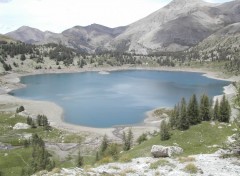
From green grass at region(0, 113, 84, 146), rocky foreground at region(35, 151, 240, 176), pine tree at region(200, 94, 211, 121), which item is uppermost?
rocky foreground at region(35, 151, 240, 176)

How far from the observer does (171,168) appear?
33.5m

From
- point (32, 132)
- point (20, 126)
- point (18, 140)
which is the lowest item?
point (32, 132)

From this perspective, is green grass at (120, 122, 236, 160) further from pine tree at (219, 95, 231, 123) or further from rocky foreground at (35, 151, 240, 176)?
rocky foreground at (35, 151, 240, 176)

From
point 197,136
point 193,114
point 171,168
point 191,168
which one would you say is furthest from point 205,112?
point 191,168

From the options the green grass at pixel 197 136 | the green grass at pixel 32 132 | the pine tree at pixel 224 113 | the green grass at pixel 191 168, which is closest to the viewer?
the green grass at pixel 191 168

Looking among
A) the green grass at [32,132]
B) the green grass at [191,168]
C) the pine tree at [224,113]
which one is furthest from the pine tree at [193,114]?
the green grass at [191,168]

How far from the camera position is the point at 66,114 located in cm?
15250

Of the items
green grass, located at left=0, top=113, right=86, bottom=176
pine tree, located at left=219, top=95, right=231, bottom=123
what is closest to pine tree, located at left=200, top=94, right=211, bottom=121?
pine tree, located at left=219, top=95, right=231, bottom=123

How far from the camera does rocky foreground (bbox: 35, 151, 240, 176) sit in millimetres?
31047

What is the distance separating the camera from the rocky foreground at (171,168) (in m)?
31.0

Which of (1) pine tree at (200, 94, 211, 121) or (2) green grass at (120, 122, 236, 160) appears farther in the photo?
(1) pine tree at (200, 94, 211, 121)

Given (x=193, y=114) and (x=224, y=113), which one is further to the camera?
(x=224, y=113)

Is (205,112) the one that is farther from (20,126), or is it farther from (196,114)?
(20,126)

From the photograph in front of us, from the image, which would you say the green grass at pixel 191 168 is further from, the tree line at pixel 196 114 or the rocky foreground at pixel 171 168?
the tree line at pixel 196 114
